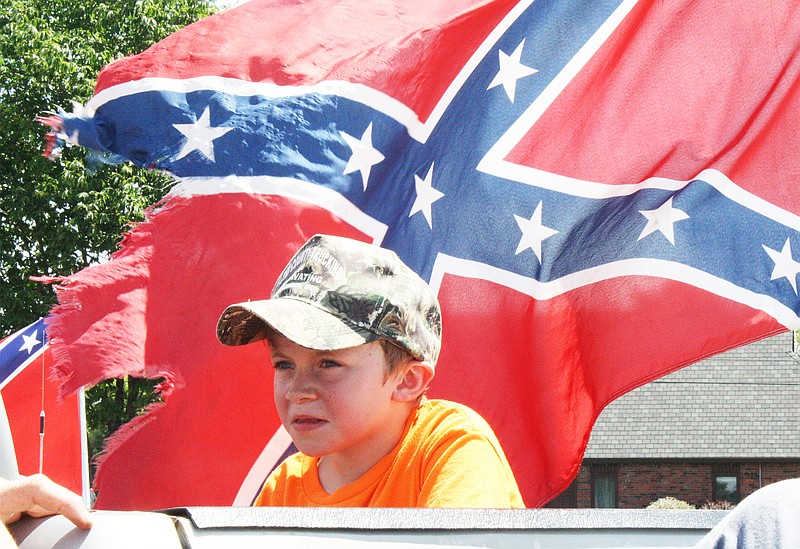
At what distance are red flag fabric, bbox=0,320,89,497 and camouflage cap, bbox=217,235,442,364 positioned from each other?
6704mm

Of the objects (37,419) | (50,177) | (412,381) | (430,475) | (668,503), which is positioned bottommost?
(668,503)

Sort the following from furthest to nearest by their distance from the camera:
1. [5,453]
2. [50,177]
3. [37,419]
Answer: [50,177], [37,419], [5,453]

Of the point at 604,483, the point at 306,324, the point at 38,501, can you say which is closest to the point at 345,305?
the point at 306,324

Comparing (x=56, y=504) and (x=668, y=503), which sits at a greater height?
(x=56, y=504)

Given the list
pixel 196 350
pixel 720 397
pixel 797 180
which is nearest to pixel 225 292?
pixel 196 350

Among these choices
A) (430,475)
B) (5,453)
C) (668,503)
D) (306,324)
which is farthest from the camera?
(668,503)

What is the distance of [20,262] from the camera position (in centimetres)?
1809

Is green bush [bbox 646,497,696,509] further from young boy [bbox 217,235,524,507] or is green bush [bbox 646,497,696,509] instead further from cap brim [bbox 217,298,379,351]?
cap brim [bbox 217,298,379,351]

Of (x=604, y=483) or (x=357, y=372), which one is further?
(x=604, y=483)

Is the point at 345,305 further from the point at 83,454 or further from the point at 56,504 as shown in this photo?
the point at 83,454

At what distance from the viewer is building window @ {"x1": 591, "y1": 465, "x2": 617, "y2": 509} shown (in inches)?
923

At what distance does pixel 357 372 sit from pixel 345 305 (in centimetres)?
13

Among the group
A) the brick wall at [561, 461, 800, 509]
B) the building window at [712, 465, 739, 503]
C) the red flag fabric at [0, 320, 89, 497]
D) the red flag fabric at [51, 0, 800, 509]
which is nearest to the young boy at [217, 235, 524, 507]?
the red flag fabric at [51, 0, 800, 509]

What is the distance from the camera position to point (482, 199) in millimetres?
3920
